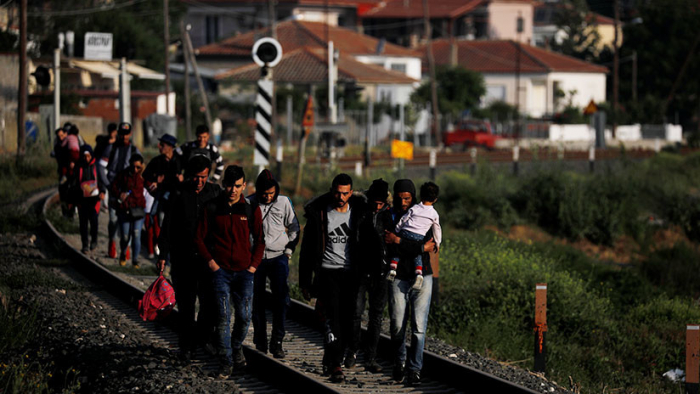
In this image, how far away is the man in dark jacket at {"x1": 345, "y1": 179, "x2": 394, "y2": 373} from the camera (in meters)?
8.36

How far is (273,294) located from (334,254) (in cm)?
93

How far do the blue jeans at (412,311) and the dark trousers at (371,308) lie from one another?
0.70 ft

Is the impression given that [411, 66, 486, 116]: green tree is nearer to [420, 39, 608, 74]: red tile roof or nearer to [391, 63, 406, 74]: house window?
[391, 63, 406, 74]: house window

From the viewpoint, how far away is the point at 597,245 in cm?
2636

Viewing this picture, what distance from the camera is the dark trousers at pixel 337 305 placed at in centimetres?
841

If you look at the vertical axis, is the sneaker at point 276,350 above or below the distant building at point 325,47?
below

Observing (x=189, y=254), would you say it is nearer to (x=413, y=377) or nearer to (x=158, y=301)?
(x=158, y=301)

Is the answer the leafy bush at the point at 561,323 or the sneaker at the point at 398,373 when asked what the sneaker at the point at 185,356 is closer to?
the sneaker at the point at 398,373

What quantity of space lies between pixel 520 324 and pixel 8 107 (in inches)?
930

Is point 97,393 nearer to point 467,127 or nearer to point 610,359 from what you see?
point 610,359

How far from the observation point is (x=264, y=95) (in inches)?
679

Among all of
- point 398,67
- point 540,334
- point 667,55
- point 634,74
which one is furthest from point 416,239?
point 667,55

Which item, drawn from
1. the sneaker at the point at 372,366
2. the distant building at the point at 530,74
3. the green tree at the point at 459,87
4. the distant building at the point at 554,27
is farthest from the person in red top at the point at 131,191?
the distant building at the point at 554,27

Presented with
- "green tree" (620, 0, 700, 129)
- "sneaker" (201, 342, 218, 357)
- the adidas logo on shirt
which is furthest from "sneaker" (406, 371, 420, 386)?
"green tree" (620, 0, 700, 129)
